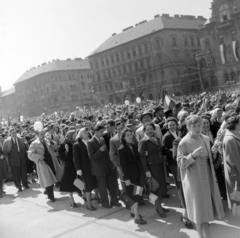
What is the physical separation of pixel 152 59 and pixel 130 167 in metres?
58.4

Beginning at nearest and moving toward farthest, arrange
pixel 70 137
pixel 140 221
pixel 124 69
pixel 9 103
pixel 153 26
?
pixel 140 221
pixel 70 137
pixel 153 26
pixel 124 69
pixel 9 103

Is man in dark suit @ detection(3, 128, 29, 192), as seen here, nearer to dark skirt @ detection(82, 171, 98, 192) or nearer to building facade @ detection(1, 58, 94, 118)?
dark skirt @ detection(82, 171, 98, 192)

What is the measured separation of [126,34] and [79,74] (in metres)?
25.9

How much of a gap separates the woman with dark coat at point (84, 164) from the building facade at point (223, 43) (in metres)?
41.1

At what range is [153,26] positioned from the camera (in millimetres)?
62750

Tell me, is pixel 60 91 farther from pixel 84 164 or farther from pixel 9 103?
pixel 84 164

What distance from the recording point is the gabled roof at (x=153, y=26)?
203ft

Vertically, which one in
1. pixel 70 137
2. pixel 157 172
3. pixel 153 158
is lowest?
pixel 157 172

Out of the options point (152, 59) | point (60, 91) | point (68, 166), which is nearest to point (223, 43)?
point (152, 59)

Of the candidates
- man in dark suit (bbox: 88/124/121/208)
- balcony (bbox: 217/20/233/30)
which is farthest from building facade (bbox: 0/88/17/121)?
man in dark suit (bbox: 88/124/121/208)

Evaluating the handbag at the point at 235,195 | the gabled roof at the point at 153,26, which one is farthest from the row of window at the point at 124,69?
the handbag at the point at 235,195

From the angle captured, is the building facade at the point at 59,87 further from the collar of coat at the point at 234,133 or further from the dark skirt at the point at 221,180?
the collar of coat at the point at 234,133

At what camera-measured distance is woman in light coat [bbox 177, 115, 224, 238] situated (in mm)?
4625

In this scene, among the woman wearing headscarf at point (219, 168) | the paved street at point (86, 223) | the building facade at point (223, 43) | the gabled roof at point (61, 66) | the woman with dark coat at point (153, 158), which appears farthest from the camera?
the gabled roof at point (61, 66)
